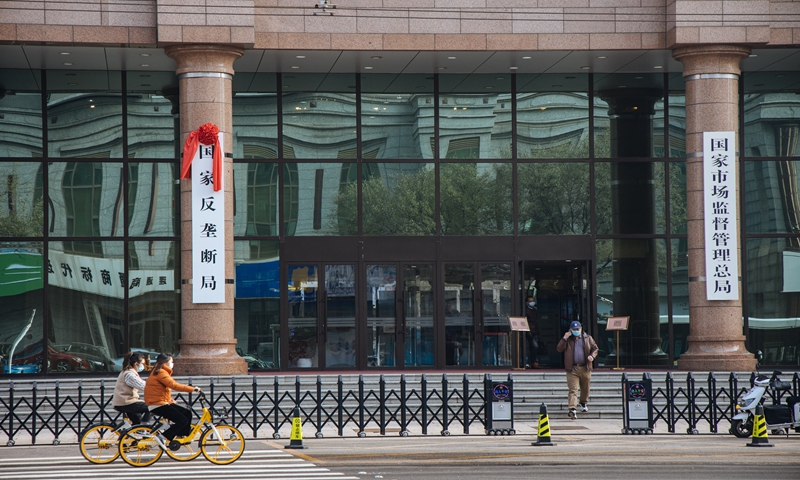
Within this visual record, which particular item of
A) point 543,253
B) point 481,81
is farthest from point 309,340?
point 481,81

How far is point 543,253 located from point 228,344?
27.9 feet

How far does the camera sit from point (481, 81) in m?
27.4

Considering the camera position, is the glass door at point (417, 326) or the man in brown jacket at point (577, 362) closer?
the man in brown jacket at point (577, 362)

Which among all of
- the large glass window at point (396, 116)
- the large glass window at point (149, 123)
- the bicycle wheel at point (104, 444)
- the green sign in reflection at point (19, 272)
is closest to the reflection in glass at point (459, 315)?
the large glass window at point (396, 116)

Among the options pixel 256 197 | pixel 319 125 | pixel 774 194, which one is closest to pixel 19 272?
pixel 256 197

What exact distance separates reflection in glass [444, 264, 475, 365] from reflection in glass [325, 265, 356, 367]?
2.36 metres

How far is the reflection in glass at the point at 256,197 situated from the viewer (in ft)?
86.8

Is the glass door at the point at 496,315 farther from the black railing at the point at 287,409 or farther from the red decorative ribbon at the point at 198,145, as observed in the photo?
the red decorative ribbon at the point at 198,145

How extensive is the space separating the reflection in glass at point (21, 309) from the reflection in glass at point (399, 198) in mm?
8217

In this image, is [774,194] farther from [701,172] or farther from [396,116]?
[396,116]

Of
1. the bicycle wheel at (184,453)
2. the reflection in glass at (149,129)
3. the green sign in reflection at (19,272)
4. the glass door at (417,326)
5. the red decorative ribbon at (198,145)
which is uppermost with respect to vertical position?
the reflection in glass at (149,129)

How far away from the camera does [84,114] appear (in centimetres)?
2652

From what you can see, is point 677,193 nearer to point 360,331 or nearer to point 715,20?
point 715,20

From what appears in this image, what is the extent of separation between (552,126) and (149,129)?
406 inches
